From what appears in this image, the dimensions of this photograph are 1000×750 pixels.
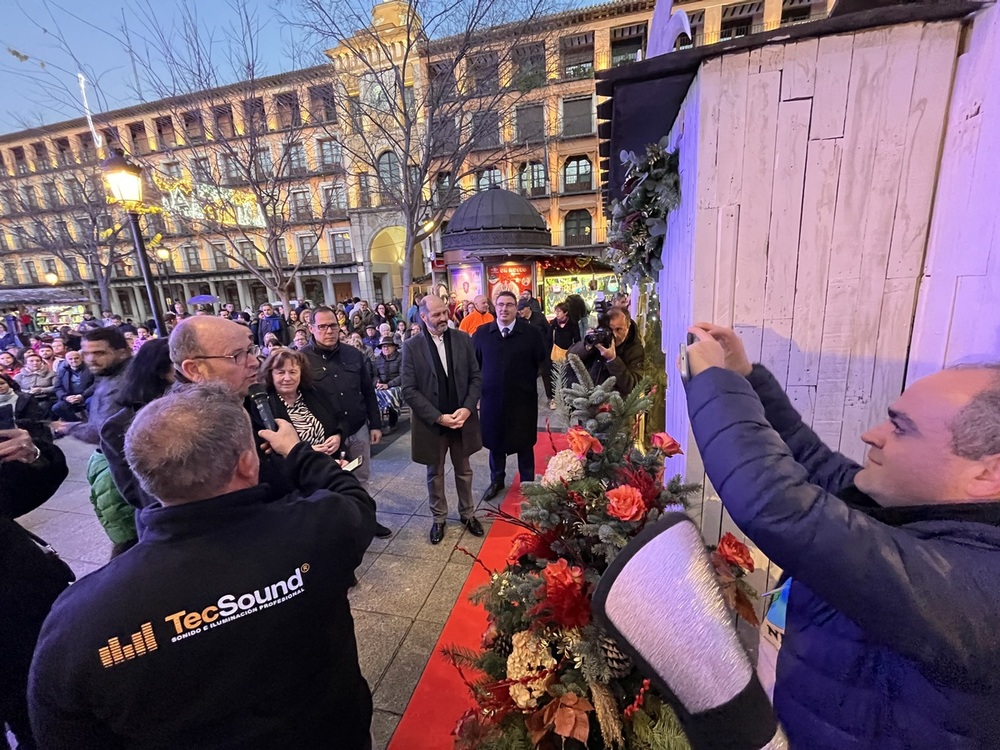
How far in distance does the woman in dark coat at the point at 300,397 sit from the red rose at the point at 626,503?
1893mm

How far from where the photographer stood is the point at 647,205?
2.50 meters

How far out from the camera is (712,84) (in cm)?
160

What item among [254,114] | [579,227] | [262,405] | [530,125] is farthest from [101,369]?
[579,227]

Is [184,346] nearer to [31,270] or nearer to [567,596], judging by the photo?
[567,596]

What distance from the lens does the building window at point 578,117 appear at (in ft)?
68.5

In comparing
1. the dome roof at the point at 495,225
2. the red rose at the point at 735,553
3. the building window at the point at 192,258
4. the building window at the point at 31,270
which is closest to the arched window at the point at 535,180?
the dome roof at the point at 495,225

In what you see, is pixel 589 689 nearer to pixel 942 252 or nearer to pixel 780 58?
pixel 942 252

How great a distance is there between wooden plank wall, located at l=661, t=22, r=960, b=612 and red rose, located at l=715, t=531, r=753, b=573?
2.20 ft

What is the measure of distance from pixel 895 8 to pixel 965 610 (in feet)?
6.14

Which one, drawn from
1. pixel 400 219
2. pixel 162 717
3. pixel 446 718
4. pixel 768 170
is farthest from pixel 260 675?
pixel 400 219

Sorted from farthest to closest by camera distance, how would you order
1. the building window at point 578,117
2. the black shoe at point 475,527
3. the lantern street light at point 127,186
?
the building window at point 578,117, the lantern street light at point 127,186, the black shoe at point 475,527

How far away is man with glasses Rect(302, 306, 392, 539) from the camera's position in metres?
3.29

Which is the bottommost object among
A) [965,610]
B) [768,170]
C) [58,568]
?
[58,568]

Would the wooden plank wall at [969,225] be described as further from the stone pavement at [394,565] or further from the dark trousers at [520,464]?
the dark trousers at [520,464]
